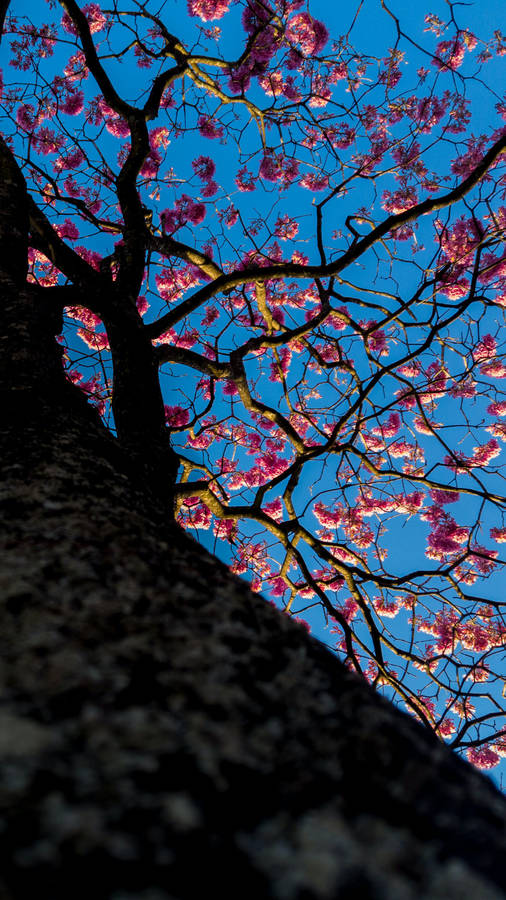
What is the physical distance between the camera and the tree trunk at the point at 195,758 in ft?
0.97

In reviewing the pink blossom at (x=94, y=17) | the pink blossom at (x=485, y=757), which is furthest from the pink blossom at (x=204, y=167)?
the pink blossom at (x=485, y=757)

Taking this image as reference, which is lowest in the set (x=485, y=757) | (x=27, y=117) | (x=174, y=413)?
(x=485, y=757)

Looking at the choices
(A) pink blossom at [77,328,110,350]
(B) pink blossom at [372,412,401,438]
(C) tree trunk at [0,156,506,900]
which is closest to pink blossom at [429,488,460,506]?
(B) pink blossom at [372,412,401,438]

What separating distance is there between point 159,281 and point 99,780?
7.23 meters

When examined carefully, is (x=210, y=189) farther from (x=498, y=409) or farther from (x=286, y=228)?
(x=498, y=409)

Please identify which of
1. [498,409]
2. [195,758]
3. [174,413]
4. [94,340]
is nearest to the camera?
[195,758]

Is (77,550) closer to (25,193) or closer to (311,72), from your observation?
(25,193)

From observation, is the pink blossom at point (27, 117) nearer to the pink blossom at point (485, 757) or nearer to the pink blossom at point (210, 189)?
the pink blossom at point (210, 189)

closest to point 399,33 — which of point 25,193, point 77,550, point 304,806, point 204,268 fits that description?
point 204,268

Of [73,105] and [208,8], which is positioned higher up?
[208,8]

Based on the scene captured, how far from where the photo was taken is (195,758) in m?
0.37

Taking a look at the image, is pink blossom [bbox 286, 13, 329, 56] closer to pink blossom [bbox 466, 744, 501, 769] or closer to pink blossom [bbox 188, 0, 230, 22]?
pink blossom [bbox 188, 0, 230, 22]

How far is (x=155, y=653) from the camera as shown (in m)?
0.49

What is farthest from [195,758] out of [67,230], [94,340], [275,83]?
[275,83]
